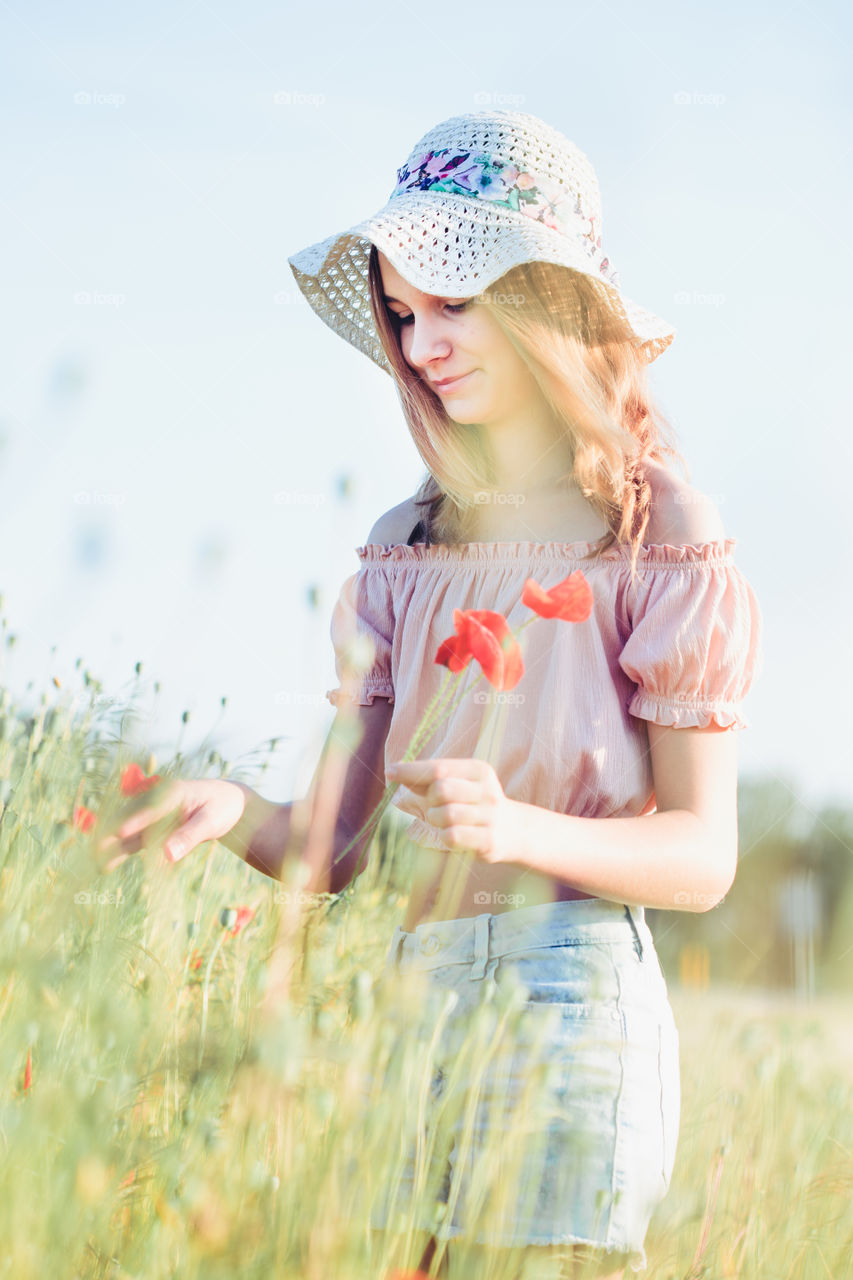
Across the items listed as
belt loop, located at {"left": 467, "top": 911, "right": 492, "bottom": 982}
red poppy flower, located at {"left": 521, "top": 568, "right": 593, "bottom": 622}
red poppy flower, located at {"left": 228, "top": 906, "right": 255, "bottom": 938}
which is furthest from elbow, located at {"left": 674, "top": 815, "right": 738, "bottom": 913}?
red poppy flower, located at {"left": 228, "top": 906, "right": 255, "bottom": 938}

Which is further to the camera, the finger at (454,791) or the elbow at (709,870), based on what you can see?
the elbow at (709,870)

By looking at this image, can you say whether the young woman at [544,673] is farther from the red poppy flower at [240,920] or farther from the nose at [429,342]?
the red poppy flower at [240,920]

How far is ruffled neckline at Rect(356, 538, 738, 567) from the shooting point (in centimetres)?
150

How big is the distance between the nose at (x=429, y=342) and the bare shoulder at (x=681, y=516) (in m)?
0.36

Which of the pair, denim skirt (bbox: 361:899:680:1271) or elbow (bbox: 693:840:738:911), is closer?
denim skirt (bbox: 361:899:680:1271)

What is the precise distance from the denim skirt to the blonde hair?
0.52 metres

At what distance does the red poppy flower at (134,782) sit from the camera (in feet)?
3.91

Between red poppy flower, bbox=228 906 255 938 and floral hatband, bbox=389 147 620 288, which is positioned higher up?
floral hatband, bbox=389 147 620 288

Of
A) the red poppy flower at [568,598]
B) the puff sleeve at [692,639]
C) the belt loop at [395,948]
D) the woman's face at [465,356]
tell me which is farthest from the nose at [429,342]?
the belt loop at [395,948]

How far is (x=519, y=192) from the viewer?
1699 mm
